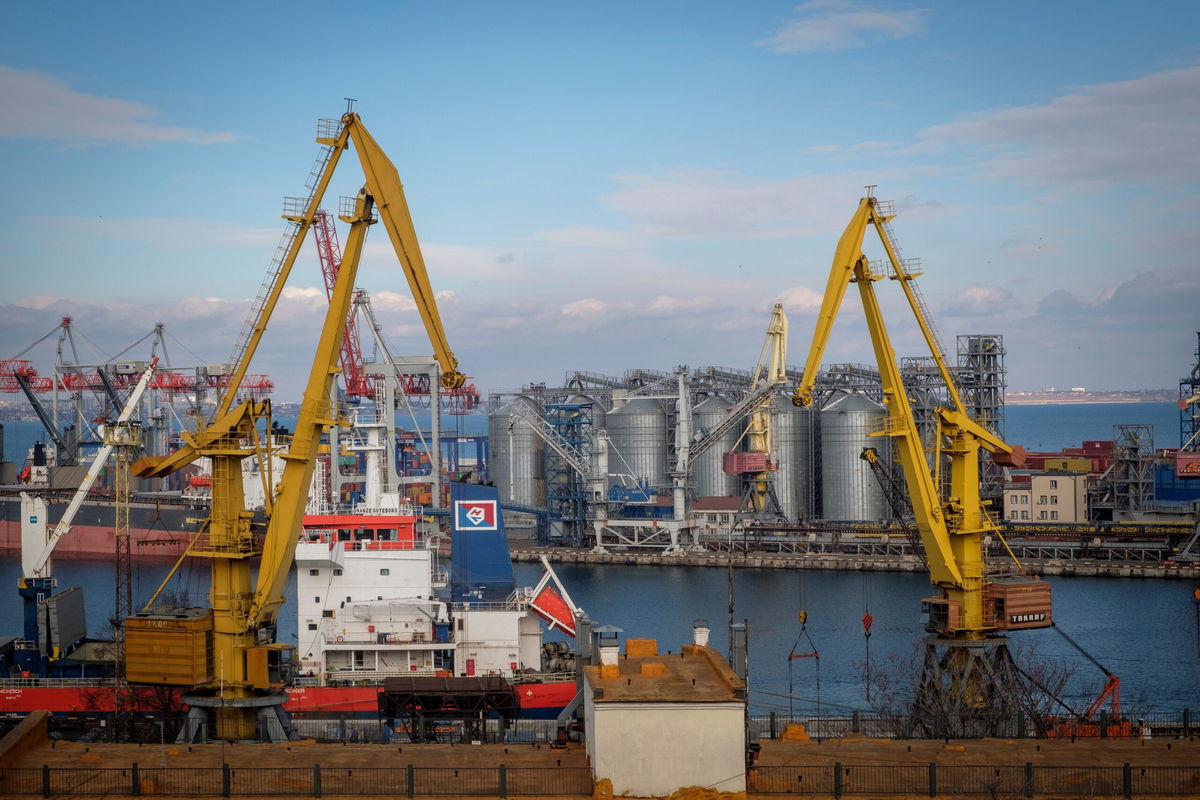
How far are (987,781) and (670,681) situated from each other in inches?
157

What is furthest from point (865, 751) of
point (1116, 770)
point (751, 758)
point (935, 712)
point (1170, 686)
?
point (1170, 686)

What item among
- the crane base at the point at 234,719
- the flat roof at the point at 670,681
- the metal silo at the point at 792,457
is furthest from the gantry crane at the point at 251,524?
the metal silo at the point at 792,457

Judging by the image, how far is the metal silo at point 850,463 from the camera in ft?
239

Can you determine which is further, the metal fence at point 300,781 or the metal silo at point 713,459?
the metal silo at point 713,459

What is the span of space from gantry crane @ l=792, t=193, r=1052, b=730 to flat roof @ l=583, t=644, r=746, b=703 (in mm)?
11201

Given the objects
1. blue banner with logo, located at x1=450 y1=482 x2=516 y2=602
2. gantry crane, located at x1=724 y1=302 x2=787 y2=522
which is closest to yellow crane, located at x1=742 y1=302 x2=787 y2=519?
gantry crane, located at x1=724 y1=302 x2=787 y2=522

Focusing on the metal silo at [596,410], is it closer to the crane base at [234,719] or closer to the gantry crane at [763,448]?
the gantry crane at [763,448]

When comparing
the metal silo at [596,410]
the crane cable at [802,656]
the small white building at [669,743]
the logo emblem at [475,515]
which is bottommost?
the crane cable at [802,656]

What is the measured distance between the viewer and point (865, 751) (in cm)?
1847

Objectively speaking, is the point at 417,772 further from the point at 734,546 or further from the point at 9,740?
the point at 734,546

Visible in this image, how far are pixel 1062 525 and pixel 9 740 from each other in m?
56.9

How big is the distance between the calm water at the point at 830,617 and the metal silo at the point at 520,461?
48.0 ft

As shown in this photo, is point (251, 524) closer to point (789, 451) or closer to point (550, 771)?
point (550, 771)

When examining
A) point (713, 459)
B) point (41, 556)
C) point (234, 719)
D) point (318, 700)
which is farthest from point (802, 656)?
point (713, 459)
